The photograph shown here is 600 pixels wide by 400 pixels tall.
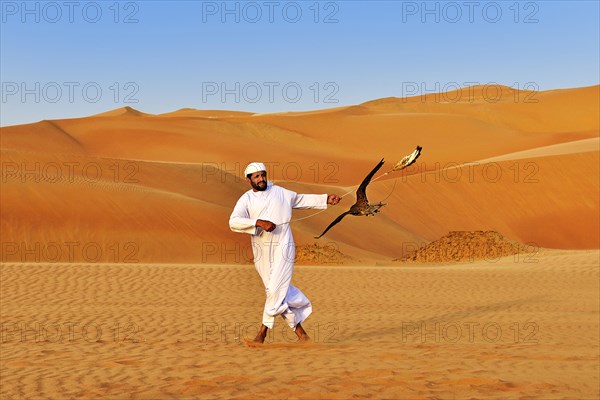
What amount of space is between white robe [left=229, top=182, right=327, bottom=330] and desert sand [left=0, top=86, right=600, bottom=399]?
495 mm

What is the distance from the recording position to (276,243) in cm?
1013

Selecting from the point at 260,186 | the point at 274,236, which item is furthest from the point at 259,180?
the point at 274,236

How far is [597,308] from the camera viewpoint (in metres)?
16.6

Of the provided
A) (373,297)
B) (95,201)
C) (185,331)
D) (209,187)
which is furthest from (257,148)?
(185,331)

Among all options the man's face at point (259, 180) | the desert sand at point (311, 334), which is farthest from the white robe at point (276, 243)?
the desert sand at point (311, 334)

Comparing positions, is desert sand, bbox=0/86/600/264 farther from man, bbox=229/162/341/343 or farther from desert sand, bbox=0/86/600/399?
man, bbox=229/162/341/343

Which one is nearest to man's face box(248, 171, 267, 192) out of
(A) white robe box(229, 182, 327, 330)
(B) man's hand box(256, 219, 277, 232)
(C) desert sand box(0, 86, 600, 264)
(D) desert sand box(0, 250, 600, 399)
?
(A) white robe box(229, 182, 327, 330)

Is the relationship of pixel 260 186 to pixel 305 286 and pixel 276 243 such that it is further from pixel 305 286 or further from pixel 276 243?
A: pixel 305 286

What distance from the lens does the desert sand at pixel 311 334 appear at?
804cm

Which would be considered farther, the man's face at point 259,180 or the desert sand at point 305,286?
the man's face at point 259,180

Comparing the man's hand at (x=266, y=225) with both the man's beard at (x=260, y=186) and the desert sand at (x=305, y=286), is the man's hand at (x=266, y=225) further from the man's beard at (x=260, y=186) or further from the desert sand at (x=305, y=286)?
the desert sand at (x=305, y=286)

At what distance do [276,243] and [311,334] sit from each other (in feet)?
8.16

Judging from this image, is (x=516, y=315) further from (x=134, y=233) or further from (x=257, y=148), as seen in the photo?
(x=257, y=148)

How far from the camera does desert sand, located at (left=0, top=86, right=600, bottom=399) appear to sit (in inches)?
335
